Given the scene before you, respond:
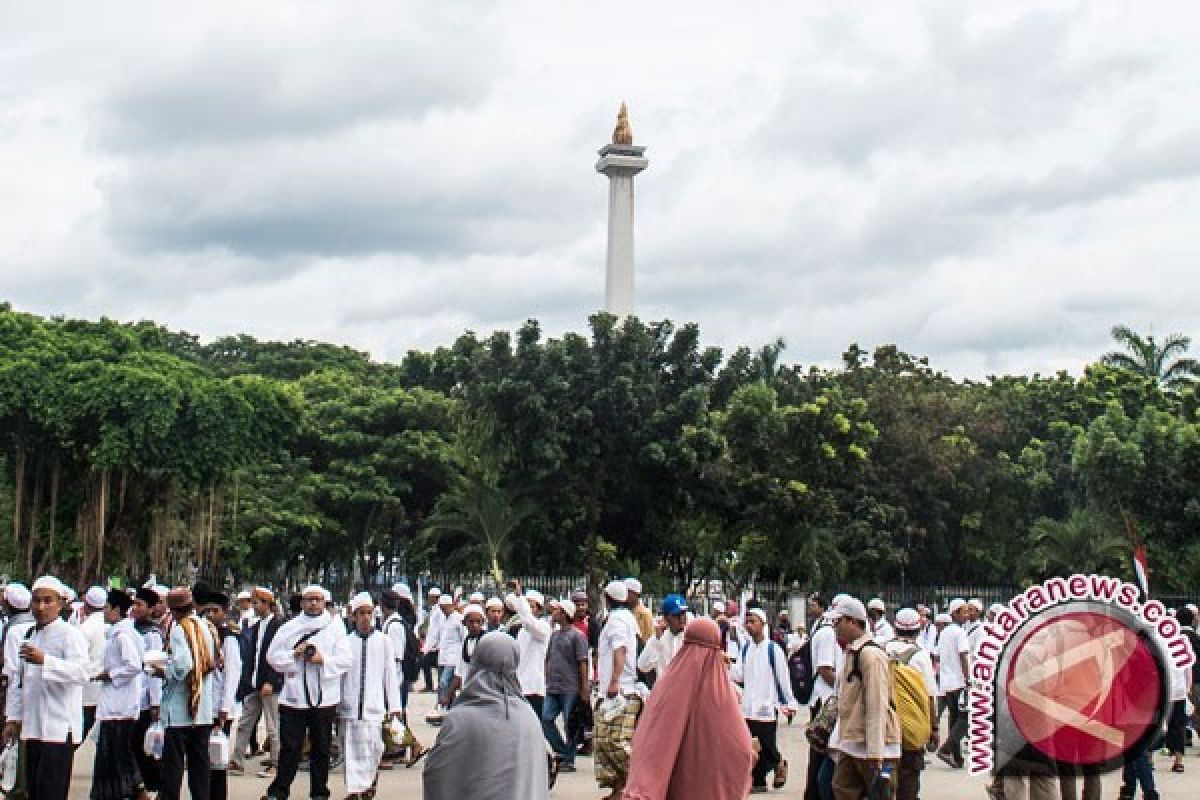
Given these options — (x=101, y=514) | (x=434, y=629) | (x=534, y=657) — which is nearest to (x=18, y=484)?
(x=101, y=514)

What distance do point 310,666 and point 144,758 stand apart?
139 centimetres

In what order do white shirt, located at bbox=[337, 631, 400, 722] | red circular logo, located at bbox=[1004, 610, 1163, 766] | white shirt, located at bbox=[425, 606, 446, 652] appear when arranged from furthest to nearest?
white shirt, located at bbox=[425, 606, 446, 652] → white shirt, located at bbox=[337, 631, 400, 722] → red circular logo, located at bbox=[1004, 610, 1163, 766]

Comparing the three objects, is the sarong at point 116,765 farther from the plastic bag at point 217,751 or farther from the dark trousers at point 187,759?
the plastic bag at point 217,751

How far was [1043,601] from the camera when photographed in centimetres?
699

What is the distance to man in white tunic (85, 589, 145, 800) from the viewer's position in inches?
419

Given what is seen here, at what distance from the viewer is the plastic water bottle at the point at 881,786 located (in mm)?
8578

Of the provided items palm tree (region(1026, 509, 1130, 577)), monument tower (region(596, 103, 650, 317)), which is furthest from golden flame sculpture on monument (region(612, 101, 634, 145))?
palm tree (region(1026, 509, 1130, 577))

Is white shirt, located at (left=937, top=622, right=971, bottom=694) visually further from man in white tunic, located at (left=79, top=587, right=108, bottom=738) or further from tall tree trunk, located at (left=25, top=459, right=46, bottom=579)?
tall tree trunk, located at (left=25, top=459, right=46, bottom=579)

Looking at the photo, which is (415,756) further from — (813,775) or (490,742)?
(490,742)

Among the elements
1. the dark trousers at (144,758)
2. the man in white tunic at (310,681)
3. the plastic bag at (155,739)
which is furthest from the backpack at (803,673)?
the plastic bag at (155,739)

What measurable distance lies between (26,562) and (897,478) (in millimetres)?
20091

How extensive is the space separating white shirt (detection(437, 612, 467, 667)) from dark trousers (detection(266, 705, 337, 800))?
627 cm

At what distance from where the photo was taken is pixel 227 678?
1120 centimetres

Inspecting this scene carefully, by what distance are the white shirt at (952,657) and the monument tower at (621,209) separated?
37077 millimetres
